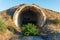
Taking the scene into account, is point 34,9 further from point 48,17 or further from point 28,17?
point 28,17

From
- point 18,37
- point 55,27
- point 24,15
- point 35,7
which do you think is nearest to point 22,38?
point 18,37

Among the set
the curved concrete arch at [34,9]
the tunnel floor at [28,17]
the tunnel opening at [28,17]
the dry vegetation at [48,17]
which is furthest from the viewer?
the tunnel floor at [28,17]

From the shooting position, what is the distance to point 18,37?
29.6 meters

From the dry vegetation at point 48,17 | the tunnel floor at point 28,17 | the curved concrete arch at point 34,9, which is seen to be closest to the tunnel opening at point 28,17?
the tunnel floor at point 28,17

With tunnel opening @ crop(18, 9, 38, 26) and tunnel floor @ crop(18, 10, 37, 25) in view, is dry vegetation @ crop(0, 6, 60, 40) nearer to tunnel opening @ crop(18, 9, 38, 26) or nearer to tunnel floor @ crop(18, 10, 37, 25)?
tunnel opening @ crop(18, 9, 38, 26)

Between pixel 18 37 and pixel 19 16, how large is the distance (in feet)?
32.5

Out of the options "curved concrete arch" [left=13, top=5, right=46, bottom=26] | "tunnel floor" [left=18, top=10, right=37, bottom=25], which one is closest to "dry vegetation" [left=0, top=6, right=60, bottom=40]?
"curved concrete arch" [left=13, top=5, right=46, bottom=26]

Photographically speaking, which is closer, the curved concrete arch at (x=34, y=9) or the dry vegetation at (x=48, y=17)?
the dry vegetation at (x=48, y=17)

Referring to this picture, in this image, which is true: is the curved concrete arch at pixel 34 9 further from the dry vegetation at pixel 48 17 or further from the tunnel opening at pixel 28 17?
the tunnel opening at pixel 28 17

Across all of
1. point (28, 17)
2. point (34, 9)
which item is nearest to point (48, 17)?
point (34, 9)

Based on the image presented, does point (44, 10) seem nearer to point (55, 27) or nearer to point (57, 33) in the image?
point (55, 27)

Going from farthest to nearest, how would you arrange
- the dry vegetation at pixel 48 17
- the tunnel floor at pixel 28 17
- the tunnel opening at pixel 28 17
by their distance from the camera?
the tunnel floor at pixel 28 17 < the tunnel opening at pixel 28 17 < the dry vegetation at pixel 48 17

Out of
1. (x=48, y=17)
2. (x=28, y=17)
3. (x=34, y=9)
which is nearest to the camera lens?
(x=48, y=17)

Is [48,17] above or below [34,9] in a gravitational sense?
below
